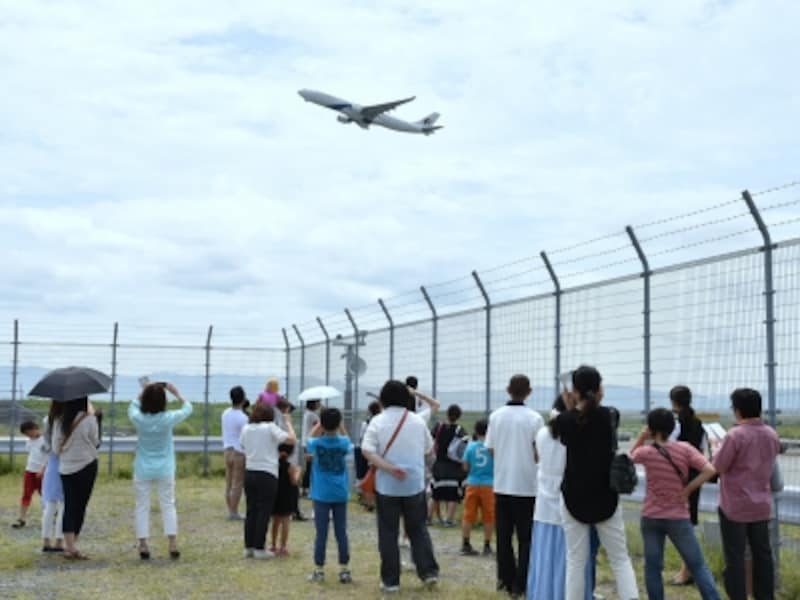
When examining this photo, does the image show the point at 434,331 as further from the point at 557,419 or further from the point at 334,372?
the point at 557,419

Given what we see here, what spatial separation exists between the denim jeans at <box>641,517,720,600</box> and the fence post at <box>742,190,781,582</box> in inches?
59.5

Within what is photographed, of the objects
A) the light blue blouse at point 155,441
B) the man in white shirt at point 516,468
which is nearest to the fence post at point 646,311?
the man in white shirt at point 516,468

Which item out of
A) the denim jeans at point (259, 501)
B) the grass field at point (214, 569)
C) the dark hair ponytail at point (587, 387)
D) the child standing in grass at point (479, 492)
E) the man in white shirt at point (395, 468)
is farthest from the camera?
the child standing in grass at point (479, 492)

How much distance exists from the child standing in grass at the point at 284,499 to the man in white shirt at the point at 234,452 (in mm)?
2912

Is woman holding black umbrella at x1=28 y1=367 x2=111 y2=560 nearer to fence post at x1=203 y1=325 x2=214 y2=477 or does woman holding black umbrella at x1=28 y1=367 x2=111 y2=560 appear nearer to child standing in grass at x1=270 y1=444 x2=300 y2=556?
child standing in grass at x1=270 y1=444 x2=300 y2=556

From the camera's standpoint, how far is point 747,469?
297 inches

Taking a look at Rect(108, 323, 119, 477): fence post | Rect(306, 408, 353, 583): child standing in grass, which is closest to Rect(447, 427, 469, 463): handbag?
Rect(306, 408, 353, 583): child standing in grass

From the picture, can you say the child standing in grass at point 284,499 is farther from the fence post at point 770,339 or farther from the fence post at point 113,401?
the fence post at point 113,401

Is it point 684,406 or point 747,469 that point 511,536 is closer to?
point 684,406

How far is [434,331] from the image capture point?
15.5 m

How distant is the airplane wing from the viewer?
42219 millimetres

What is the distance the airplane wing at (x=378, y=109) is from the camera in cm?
4222

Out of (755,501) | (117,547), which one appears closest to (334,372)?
(117,547)

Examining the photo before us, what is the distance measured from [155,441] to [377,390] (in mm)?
A: 7067
